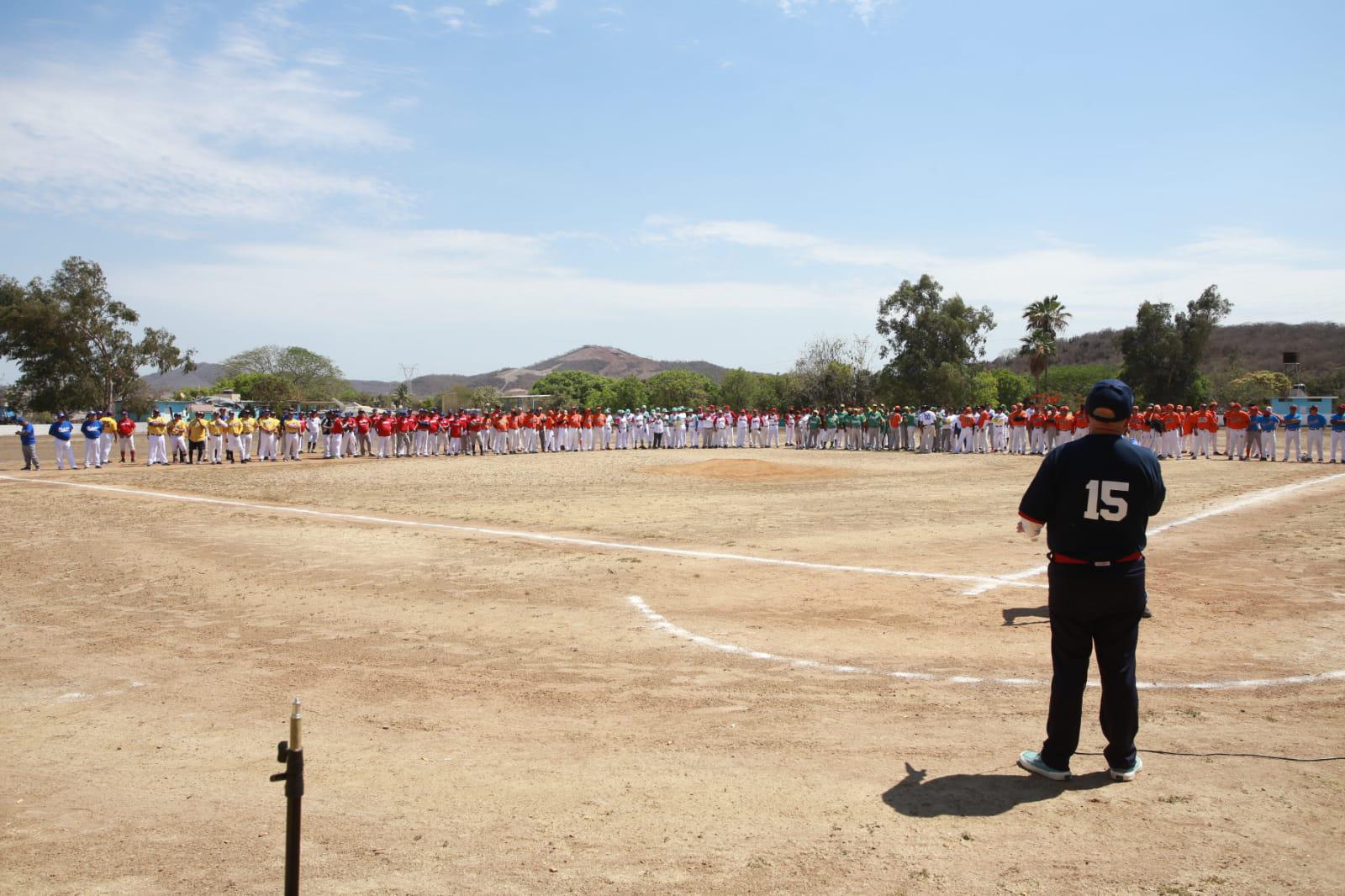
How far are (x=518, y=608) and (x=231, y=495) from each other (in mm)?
14134

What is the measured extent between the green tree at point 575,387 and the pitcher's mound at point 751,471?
75.3 meters

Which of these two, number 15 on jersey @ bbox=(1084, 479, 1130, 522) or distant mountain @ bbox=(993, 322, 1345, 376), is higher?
distant mountain @ bbox=(993, 322, 1345, 376)

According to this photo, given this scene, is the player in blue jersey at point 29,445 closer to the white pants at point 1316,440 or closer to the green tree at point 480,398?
the white pants at point 1316,440

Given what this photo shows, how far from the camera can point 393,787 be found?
16.6ft

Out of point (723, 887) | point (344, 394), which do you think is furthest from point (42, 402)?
point (723, 887)

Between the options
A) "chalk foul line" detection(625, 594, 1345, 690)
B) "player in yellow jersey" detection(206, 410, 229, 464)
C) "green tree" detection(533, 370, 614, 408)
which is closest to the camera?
"chalk foul line" detection(625, 594, 1345, 690)

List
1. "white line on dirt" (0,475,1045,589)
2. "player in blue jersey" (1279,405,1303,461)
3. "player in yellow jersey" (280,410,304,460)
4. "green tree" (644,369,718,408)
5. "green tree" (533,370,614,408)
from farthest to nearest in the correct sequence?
"green tree" (533,370,614,408)
"green tree" (644,369,718,408)
"player in yellow jersey" (280,410,304,460)
"player in blue jersey" (1279,405,1303,461)
"white line on dirt" (0,475,1045,589)

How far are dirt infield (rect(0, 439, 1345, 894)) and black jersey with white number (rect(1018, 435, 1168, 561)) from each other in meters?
1.35

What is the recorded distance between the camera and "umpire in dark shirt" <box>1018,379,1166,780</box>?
4.96 metres

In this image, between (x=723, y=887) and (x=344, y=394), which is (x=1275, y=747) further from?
(x=344, y=394)

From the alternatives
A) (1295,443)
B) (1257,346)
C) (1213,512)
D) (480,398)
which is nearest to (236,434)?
(1213,512)

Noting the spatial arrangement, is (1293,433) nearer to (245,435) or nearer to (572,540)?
(572,540)

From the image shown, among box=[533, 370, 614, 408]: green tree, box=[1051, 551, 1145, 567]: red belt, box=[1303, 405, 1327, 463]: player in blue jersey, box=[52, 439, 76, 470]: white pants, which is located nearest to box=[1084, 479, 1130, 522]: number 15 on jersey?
box=[1051, 551, 1145, 567]: red belt

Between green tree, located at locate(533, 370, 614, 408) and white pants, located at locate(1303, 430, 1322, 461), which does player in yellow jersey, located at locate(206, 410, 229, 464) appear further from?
green tree, located at locate(533, 370, 614, 408)
